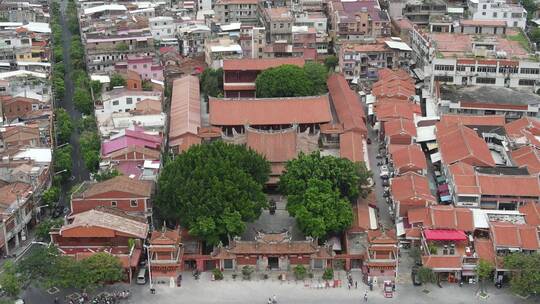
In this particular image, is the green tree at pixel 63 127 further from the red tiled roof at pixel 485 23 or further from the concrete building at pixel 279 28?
the red tiled roof at pixel 485 23

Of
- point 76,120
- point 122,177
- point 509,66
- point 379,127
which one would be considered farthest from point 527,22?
point 122,177

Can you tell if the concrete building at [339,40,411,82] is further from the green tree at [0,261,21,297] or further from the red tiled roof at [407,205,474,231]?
the green tree at [0,261,21,297]

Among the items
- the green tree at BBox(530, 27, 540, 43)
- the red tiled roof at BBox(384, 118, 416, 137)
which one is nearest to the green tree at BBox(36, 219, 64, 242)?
the red tiled roof at BBox(384, 118, 416, 137)

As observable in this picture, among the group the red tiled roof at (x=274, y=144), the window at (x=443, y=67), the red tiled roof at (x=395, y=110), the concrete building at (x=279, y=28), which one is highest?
the concrete building at (x=279, y=28)

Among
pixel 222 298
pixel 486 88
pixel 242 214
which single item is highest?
pixel 486 88

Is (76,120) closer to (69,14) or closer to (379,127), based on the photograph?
(379,127)

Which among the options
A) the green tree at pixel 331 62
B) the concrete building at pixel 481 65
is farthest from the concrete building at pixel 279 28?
the concrete building at pixel 481 65
